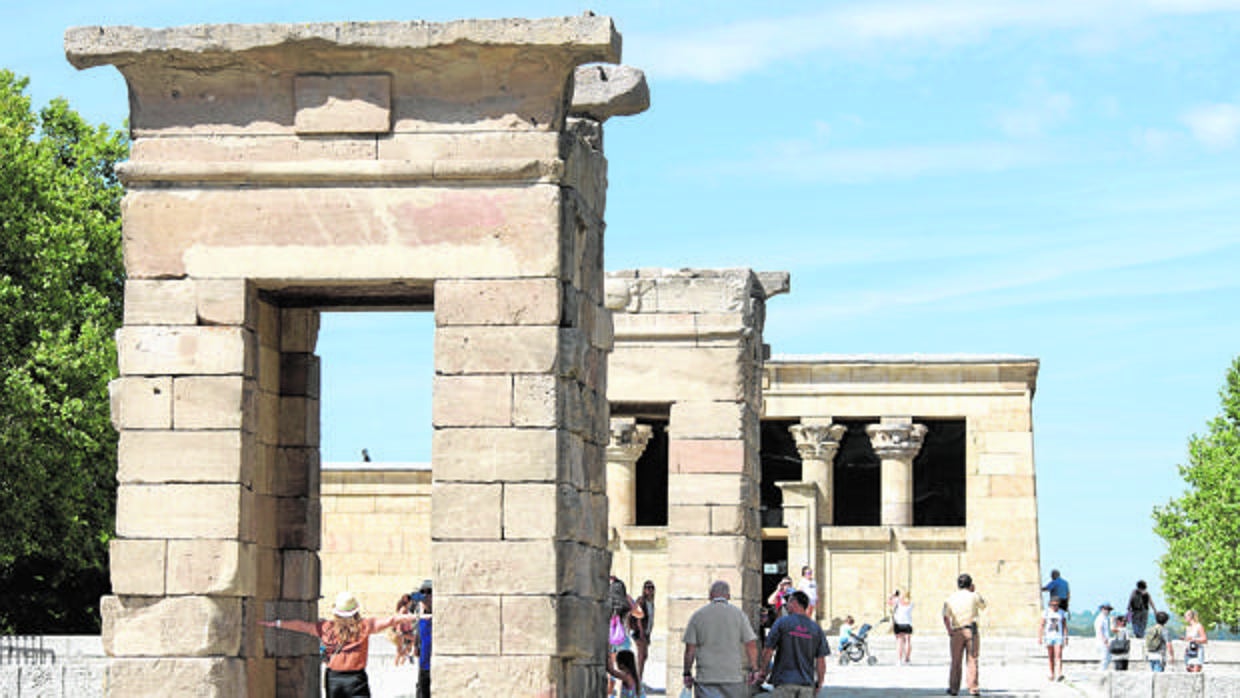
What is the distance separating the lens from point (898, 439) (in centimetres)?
4438

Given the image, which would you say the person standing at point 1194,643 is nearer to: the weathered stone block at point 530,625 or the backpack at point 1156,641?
the backpack at point 1156,641

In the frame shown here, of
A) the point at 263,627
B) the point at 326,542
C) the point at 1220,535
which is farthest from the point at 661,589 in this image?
the point at 263,627

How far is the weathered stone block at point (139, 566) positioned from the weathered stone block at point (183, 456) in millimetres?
432

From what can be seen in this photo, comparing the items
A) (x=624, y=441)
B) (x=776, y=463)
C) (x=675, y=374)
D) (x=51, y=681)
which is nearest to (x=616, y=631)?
(x=675, y=374)

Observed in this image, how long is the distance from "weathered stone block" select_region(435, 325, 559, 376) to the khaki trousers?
932cm

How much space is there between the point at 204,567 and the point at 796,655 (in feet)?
15.9

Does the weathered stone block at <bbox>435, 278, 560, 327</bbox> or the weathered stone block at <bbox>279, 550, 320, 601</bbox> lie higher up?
the weathered stone block at <bbox>435, 278, 560, 327</bbox>

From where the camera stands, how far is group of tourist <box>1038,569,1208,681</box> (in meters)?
27.1

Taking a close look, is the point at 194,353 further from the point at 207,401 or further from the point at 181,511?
the point at 181,511

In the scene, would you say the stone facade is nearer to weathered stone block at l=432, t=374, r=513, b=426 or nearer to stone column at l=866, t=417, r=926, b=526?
stone column at l=866, t=417, r=926, b=526

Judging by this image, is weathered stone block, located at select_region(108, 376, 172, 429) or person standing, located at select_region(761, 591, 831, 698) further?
person standing, located at select_region(761, 591, 831, 698)

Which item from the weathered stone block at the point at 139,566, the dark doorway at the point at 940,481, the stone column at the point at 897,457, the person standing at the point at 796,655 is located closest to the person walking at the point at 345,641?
the weathered stone block at the point at 139,566

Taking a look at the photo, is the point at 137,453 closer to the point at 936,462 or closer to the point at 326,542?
the point at 326,542

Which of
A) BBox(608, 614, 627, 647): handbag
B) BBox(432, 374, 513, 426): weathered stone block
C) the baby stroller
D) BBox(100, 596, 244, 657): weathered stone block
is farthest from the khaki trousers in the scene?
the baby stroller
